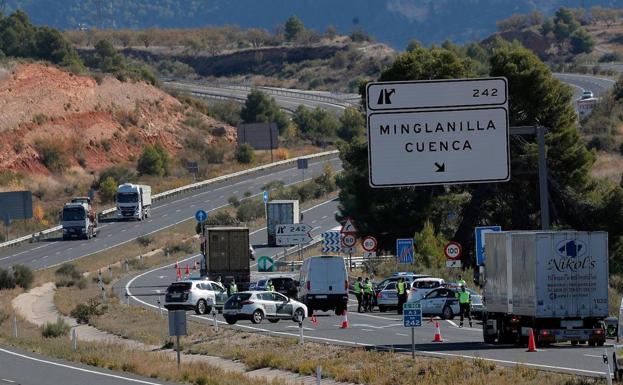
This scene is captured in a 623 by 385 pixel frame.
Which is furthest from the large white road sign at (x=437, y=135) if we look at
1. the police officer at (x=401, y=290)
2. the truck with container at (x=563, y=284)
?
the police officer at (x=401, y=290)

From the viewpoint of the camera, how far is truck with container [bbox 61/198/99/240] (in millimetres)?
85875

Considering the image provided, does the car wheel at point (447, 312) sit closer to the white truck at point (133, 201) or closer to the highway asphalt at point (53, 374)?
the highway asphalt at point (53, 374)

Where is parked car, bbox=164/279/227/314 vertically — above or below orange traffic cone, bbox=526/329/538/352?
below

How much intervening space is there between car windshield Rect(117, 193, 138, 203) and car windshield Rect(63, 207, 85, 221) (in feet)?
22.4

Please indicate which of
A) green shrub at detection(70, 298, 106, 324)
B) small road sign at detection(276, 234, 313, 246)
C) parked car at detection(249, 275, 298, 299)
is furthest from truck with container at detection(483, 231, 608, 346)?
small road sign at detection(276, 234, 313, 246)

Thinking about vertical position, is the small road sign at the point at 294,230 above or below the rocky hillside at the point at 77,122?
below

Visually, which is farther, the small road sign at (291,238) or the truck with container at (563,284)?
the small road sign at (291,238)

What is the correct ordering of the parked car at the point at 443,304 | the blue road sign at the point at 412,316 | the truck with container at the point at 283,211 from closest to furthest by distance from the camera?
the blue road sign at the point at 412,316, the parked car at the point at 443,304, the truck with container at the point at 283,211

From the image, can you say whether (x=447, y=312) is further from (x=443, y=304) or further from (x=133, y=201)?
(x=133, y=201)

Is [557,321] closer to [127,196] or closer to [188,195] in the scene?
[127,196]

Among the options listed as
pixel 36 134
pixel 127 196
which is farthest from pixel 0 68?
pixel 127 196

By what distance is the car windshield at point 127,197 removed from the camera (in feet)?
308

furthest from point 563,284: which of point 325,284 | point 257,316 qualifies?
point 325,284

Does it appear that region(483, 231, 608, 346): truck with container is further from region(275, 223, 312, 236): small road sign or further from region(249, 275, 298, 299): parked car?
region(275, 223, 312, 236): small road sign
